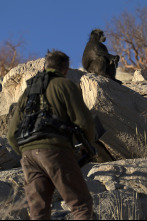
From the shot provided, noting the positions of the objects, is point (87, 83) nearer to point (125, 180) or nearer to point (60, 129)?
point (125, 180)

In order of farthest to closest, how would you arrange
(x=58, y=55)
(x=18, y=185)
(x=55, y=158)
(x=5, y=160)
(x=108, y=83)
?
(x=108, y=83), (x=5, y=160), (x=18, y=185), (x=58, y=55), (x=55, y=158)

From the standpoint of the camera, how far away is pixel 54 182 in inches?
129

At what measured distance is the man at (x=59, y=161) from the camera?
3268 mm

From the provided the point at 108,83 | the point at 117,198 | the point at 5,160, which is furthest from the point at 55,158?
the point at 108,83

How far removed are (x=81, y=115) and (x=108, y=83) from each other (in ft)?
15.2

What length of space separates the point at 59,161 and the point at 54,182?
0.18 metres

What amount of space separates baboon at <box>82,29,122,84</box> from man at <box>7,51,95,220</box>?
331 inches

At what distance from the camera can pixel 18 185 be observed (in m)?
5.21

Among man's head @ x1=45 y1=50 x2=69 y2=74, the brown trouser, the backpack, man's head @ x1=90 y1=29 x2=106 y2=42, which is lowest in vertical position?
the brown trouser

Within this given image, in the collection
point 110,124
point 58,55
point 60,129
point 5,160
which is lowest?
point 5,160

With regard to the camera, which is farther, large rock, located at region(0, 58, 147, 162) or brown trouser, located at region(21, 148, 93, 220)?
large rock, located at region(0, 58, 147, 162)

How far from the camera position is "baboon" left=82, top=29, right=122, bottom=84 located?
477 inches

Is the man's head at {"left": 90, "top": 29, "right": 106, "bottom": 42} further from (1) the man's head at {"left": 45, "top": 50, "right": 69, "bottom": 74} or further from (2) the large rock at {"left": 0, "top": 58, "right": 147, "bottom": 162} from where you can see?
(1) the man's head at {"left": 45, "top": 50, "right": 69, "bottom": 74}

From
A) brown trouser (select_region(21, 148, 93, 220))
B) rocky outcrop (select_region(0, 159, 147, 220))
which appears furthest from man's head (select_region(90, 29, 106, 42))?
brown trouser (select_region(21, 148, 93, 220))
